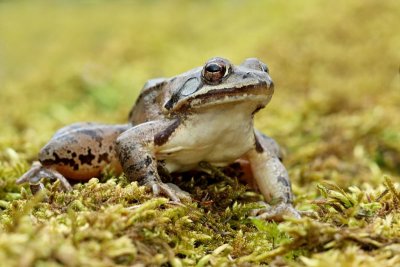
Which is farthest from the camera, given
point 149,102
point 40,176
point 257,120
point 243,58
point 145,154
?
point 243,58

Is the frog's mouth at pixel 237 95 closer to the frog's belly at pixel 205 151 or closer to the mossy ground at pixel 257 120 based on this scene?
the frog's belly at pixel 205 151

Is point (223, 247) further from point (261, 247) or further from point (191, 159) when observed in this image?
point (191, 159)

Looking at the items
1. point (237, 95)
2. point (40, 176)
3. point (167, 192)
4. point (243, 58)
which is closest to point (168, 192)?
point (167, 192)

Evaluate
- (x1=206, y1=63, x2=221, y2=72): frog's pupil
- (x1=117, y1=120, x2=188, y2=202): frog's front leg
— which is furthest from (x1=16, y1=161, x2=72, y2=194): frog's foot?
(x1=206, y1=63, x2=221, y2=72): frog's pupil

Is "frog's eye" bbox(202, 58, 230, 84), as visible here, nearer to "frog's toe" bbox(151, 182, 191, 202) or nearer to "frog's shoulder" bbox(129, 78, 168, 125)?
"frog's shoulder" bbox(129, 78, 168, 125)

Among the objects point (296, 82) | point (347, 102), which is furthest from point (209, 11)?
point (347, 102)

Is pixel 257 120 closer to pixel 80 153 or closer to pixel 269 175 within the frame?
pixel 269 175
